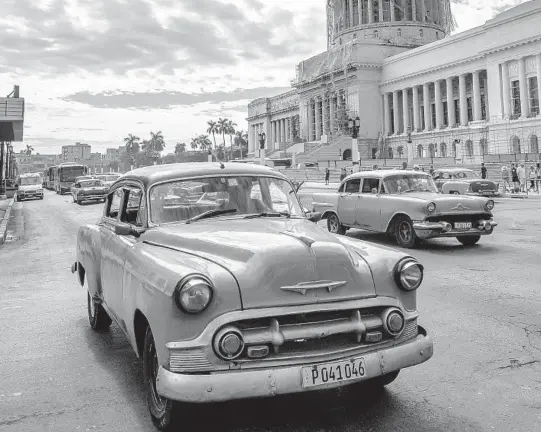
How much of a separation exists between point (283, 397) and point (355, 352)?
889 mm

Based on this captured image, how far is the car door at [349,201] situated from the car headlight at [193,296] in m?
9.67

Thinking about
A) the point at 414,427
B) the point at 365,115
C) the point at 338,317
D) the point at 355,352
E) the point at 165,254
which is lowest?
the point at 414,427

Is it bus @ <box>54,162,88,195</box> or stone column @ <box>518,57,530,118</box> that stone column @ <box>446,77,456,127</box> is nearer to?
stone column @ <box>518,57,530,118</box>

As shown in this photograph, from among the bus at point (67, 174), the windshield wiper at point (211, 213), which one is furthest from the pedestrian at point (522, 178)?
the bus at point (67, 174)

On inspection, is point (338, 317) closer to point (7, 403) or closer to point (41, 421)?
point (41, 421)

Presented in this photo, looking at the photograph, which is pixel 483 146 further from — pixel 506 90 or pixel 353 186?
pixel 353 186

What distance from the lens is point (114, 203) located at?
5.38 meters

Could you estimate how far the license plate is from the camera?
303cm

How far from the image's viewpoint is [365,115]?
77.6 meters

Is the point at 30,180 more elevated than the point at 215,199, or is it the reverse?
the point at 30,180

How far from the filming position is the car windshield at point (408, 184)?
1160 cm

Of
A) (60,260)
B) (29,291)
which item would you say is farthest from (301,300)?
(60,260)

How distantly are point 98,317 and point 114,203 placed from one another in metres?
1.21

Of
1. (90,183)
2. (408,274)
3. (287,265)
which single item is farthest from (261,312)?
(90,183)
